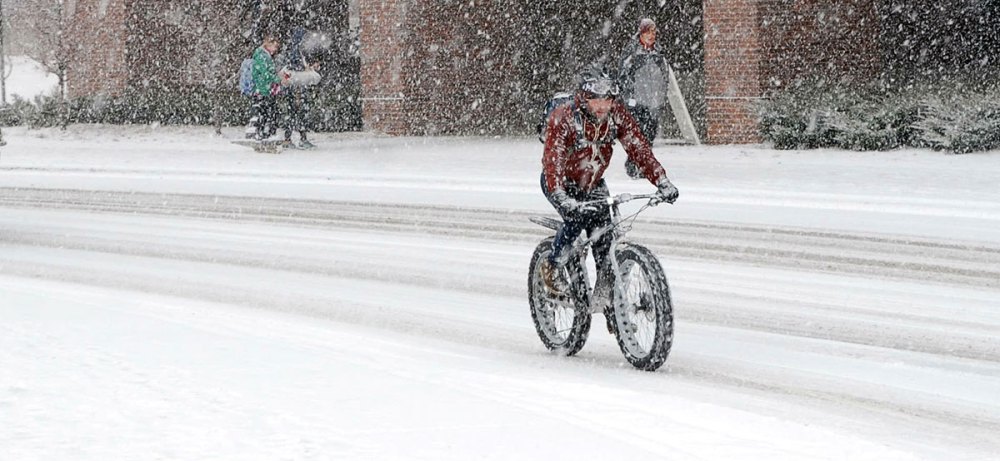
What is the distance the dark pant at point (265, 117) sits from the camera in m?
24.1

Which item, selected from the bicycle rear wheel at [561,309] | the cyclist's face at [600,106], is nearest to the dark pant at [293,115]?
the bicycle rear wheel at [561,309]

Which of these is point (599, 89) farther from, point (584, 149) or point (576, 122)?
point (584, 149)

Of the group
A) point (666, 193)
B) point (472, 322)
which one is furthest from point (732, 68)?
point (666, 193)

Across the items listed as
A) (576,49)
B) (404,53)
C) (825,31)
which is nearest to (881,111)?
(825,31)

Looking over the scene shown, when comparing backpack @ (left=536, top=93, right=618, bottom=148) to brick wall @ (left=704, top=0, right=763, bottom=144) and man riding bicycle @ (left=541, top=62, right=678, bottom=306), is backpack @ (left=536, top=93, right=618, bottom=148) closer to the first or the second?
man riding bicycle @ (left=541, top=62, right=678, bottom=306)

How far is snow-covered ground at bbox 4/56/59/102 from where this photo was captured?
5575 cm

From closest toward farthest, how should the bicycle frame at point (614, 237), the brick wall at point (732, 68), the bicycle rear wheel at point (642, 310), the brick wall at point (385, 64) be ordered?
1. the bicycle rear wheel at point (642, 310)
2. the bicycle frame at point (614, 237)
3. the brick wall at point (732, 68)
4. the brick wall at point (385, 64)

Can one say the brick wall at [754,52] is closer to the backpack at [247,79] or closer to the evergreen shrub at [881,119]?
the evergreen shrub at [881,119]

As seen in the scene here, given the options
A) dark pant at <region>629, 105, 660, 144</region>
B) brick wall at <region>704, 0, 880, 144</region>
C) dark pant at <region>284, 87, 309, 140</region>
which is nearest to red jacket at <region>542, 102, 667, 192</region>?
dark pant at <region>629, 105, 660, 144</region>

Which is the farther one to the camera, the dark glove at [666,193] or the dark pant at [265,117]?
the dark pant at [265,117]

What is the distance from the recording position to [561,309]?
28.7 ft

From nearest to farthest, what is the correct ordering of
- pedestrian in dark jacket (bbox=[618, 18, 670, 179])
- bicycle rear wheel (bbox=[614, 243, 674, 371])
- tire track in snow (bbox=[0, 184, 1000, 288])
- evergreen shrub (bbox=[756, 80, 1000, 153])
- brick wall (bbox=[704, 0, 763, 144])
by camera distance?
bicycle rear wheel (bbox=[614, 243, 674, 371])
tire track in snow (bbox=[0, 184, 1000, 288])
pedestrian in dark jacket (bbox=[618, 18, 670, 179])
evergreen shrub (bbox=[756, 80, 1000, 153])
brick wall (bbox=[704, 0, 763, 144])

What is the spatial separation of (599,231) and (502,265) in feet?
13.7

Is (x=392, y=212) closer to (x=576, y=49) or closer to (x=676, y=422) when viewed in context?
(x=676, y=422)
